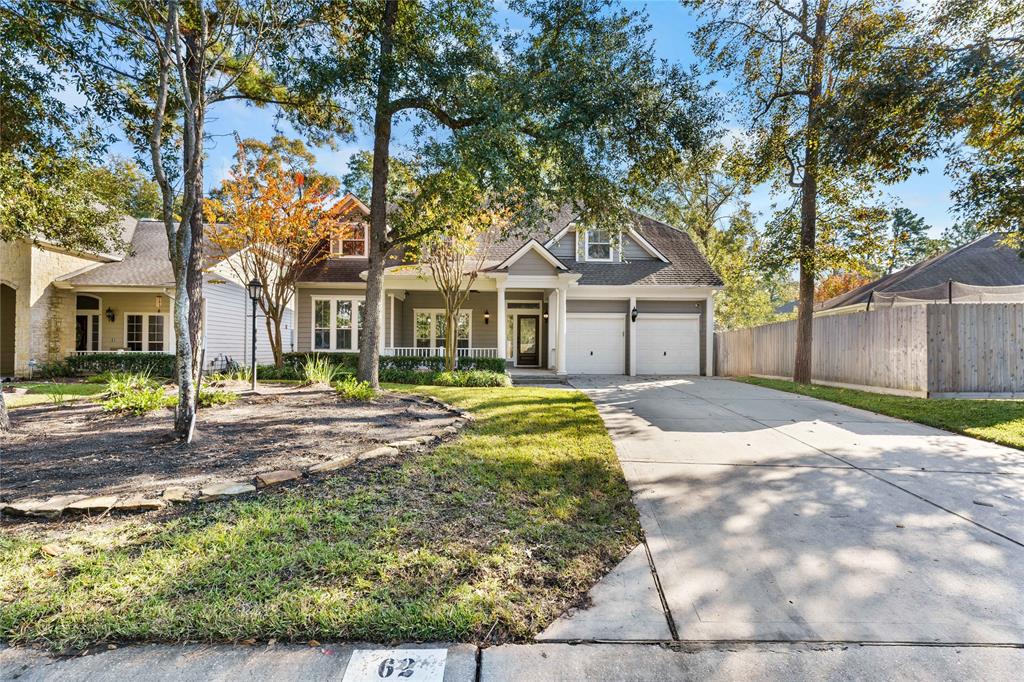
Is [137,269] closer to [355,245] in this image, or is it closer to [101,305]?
[101,305]

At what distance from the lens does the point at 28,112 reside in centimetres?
830

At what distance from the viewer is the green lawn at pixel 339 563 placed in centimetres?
212

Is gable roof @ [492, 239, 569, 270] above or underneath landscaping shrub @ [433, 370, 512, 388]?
above

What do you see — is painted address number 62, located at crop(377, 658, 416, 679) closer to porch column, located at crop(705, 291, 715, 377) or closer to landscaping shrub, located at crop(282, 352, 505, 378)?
landscaping shrub, located at crop(282, 352, 505, 378)

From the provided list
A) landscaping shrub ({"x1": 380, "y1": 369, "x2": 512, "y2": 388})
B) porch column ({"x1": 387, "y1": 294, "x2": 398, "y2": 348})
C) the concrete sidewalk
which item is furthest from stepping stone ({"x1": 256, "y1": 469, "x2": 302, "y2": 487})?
porch column ({"x1": 387, "y1": 294, "x2": 398, "y2": 348})

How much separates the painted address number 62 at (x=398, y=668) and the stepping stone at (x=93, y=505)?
2641 millimetres

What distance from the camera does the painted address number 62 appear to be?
1864 mm

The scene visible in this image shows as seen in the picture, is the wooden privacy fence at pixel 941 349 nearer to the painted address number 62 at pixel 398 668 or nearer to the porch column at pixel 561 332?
the porch column at pixel 561 332

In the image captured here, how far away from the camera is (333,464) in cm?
420

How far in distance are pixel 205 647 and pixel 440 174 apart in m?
7.76

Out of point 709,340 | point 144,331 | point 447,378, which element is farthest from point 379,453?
point 144,331

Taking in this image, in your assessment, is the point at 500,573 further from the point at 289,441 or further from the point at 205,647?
the point at 289,441

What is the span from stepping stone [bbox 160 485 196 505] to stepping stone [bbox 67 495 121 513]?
11.5 inches

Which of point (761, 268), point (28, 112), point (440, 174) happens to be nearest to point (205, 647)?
point (440, 174)
